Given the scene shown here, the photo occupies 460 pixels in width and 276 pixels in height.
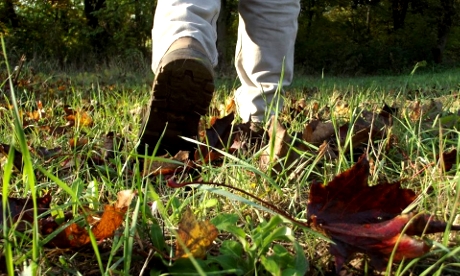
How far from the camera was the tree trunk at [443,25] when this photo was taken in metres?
18.9

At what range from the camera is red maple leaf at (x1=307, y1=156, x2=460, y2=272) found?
2.68 feet

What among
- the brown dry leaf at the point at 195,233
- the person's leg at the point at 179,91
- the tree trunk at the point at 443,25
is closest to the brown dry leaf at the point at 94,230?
the brown dry leaf at the point at 195,233

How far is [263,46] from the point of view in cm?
234

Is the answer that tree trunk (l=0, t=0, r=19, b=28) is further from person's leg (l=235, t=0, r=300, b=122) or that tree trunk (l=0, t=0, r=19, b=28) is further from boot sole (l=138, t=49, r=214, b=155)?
boot sole (l=138, t=49, r=214, b=155)

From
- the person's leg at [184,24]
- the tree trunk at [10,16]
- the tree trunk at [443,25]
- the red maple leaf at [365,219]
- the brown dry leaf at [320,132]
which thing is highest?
the person's leg at [184,24]

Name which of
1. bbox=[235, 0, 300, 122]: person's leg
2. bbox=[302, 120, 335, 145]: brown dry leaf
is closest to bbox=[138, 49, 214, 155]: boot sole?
bbox=[302, 120, 335, 145]: brown dry leaf

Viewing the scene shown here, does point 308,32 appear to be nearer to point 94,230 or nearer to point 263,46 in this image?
point 263,46

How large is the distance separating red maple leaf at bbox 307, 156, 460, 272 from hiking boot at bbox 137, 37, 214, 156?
0.76 m

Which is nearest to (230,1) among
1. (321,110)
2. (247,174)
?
(321,110)

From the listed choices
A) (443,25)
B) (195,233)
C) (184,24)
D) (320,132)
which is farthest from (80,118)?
(443,25)

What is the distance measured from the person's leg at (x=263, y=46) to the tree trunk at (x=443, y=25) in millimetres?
17839

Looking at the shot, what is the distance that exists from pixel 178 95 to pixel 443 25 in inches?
758

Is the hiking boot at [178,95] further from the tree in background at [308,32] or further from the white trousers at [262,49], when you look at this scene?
the tree in background at [308,32]

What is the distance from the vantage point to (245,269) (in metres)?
0.86
